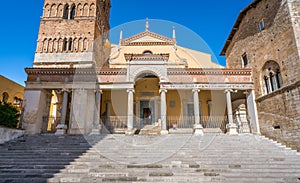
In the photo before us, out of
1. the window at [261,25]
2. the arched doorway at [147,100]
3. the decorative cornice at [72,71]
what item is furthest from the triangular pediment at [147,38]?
the window at [261,25]

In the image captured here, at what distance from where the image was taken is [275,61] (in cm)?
1134

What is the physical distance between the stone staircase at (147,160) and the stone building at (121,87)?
229cm

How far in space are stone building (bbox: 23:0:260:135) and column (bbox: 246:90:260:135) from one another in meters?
0.06

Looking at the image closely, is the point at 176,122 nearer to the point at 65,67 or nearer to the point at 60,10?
the point at 65,67

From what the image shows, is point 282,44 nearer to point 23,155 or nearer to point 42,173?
point 42,173

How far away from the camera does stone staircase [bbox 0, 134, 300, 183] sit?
6113 mm

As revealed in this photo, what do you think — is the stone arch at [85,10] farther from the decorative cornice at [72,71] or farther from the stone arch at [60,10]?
the decorative cornice at [72,71]

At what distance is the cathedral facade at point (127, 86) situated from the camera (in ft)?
42.3

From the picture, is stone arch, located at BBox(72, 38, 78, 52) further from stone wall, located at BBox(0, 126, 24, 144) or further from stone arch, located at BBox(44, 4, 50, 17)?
stone wall, located at BBox(0, 126, 24, 144)

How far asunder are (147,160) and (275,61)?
9.74 meters

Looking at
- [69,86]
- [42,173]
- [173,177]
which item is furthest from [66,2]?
[173,177]

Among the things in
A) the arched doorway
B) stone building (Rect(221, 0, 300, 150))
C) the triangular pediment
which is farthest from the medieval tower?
stone building (Rect(221, 0, 300, 150))

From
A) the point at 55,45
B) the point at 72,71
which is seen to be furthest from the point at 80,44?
the point at 72,71

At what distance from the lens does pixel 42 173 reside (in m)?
6.36
